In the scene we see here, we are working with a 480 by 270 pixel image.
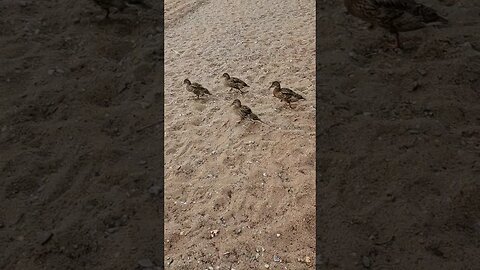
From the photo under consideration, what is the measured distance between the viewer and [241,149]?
535 centimetres

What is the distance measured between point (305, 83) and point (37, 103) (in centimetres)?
341

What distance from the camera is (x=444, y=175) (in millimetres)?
4703

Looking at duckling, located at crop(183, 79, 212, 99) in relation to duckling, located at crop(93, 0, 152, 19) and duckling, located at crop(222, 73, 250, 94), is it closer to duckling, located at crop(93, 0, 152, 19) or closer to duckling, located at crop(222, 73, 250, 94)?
duckling, located at crop(222, 73, 250, 94)

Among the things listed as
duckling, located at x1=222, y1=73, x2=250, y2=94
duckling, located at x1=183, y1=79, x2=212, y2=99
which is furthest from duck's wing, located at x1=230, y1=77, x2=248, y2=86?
duckling, located at x1=183, y1=79, x2=212, y2=99

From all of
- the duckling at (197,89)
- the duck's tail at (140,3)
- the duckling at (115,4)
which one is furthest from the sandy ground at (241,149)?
the duckling at (115,4)

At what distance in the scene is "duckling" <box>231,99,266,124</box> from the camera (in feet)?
18.6

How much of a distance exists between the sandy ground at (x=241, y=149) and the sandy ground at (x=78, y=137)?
27 cm

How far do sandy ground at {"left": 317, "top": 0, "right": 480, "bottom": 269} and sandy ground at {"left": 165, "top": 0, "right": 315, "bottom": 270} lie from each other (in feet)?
0.78

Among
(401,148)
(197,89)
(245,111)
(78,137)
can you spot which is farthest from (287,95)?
(78,137)

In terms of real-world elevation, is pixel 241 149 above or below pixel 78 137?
above

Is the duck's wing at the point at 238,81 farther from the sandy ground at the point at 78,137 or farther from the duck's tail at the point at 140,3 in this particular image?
the duck's tail at the point at 140,3

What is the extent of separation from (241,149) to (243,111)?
1.88 feet

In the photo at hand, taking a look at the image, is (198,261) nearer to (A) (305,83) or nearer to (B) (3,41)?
(A) (305,83)

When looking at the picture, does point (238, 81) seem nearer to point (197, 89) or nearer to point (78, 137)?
point (197, 89)
